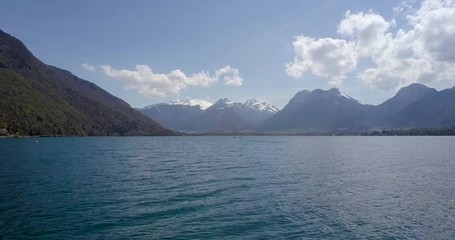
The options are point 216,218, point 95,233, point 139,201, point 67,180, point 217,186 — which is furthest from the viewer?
point 67,180

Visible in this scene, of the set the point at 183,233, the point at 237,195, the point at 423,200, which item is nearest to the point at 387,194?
the point at 423,200

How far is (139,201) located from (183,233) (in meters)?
14.0

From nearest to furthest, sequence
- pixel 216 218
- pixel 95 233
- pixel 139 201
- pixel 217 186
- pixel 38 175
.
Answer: pixel 95 233 < pixel 216 218 < pixel 139 201 < pixel 217 186 < pixel 38 175

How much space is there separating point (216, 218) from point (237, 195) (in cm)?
1210

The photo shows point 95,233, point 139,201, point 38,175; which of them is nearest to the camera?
point 95,233

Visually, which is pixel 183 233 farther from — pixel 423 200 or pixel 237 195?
pixel 423 200

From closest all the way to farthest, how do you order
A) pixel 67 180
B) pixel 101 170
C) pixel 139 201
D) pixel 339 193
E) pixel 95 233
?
pixel 95 233
pixel 139 201
pixel 339 193
pixel 67 180
pixel 101 170

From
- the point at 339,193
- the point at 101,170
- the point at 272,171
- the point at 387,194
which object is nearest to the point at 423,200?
the point at 387,194

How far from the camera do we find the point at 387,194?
50.6m

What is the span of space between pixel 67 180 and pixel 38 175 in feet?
28.0

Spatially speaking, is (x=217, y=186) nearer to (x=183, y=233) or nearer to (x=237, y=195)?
(x=237, y=195)

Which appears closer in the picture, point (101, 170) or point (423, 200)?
point (423, 200)

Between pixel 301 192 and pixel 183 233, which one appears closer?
pixel 183 233

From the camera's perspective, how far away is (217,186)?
54031mm
